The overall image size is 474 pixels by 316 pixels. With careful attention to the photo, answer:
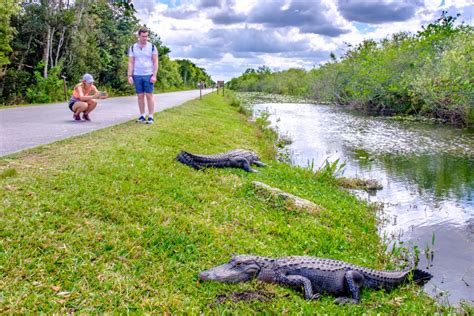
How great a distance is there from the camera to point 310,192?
25.9 ft

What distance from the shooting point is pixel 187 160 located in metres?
7.39

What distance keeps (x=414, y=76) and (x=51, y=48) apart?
22.7 metres

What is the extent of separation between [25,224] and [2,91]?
52.7 ft

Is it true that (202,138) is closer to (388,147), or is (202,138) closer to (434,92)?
(388,147)

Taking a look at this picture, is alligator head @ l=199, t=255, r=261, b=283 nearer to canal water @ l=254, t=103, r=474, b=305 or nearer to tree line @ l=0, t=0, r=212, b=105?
canal water @ l=254, t=103, r=474, b=305

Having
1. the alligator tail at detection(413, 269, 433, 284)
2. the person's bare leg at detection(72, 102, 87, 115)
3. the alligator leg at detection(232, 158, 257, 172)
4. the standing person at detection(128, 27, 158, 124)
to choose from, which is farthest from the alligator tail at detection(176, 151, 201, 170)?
the person's bare leg at detection(72, 102, 87, 115)

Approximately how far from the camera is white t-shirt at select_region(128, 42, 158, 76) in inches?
380

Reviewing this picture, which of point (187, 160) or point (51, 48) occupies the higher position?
point (51, 48)

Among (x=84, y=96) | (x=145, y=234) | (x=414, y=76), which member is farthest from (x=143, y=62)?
(x=414, y=76)

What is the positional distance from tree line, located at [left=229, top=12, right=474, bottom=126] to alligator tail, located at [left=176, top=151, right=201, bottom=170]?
16.9m

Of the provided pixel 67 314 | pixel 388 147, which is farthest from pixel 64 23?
pixel 67 314

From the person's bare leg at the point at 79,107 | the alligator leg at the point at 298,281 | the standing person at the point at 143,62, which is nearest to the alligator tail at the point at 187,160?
the standing person at the point at 143,62

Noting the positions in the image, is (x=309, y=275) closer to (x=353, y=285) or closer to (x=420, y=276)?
(x=353, y=285)

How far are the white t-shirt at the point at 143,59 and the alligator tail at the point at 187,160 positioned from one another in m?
3.29
